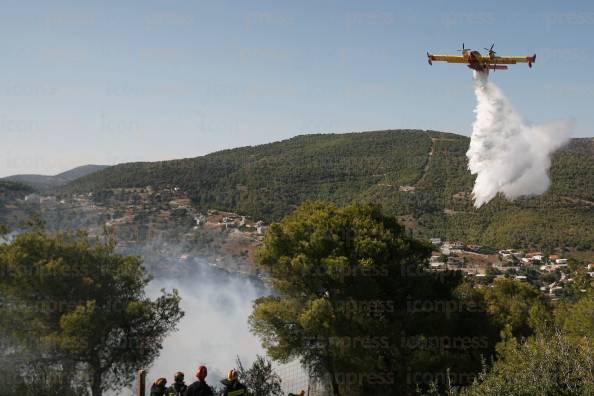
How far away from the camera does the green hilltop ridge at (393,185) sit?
104812 mm

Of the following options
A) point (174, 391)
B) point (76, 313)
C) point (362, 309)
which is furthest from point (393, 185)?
point (174, 391)

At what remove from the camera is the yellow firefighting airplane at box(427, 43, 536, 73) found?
142 feet

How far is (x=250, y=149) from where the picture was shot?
7426 inches

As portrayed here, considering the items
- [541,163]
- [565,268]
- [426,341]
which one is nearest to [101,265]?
[426,341]

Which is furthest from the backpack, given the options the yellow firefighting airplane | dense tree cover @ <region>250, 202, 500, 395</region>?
the yellow firefighting airplane

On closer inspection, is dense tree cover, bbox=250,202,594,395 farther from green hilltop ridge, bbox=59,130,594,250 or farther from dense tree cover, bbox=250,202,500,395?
green hilltop ridge, bbox=59,130,594,250

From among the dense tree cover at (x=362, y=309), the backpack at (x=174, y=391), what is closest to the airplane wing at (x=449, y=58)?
the dense tree cover at (x=362, y=309)

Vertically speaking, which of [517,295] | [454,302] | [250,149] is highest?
[250,149]

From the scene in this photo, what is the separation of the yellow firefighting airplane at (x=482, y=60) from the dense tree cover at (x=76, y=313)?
33.5m

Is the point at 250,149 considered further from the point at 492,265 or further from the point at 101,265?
the point at 101,265

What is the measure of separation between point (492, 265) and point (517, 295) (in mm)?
53616

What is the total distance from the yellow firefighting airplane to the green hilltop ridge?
46568mm

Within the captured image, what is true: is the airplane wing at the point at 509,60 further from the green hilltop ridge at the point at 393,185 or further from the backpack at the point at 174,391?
the green hilltop ridge at the point at 393,185

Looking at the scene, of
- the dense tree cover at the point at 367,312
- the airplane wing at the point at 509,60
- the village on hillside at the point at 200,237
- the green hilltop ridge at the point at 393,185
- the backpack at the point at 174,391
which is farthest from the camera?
the green hilltop ridge at the point at 393,185
